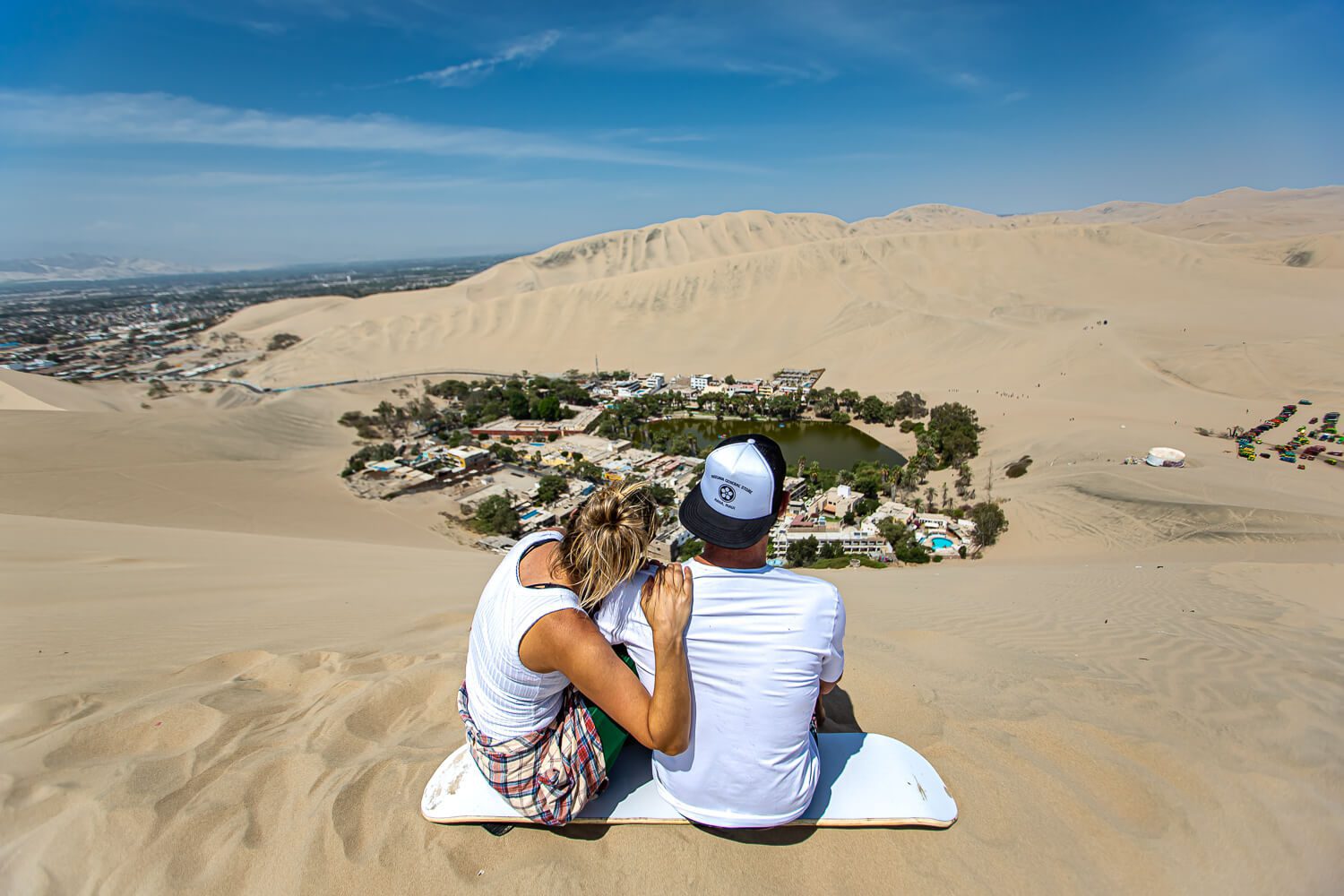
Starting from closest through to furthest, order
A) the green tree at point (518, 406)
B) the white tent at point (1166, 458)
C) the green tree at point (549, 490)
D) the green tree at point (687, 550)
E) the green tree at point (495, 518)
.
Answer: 1. the green tree at point (687, 550)
2. the white tent at point (1166, 458)
3. the green tree at point (495, 518)
4. the green tree at point (549, 490)
5. the green tree at point (518, 406)

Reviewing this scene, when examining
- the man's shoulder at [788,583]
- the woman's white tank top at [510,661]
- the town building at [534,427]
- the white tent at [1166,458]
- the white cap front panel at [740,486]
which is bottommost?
the town building at [534,427]

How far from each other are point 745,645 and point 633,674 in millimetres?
318

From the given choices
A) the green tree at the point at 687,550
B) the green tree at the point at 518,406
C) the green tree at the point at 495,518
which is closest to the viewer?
the green tree at the point at 687,550

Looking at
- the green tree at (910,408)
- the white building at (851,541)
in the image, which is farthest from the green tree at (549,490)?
the green tree at (910,408)

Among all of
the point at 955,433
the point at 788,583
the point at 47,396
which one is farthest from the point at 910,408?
the point at 47,396

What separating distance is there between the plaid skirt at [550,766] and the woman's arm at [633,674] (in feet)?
0.90

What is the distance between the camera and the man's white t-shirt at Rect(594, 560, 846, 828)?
5.32 feet

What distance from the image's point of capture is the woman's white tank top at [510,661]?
65.0 inches

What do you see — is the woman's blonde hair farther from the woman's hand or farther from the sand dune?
the sand dune

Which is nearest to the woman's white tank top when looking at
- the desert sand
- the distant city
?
the desert sand

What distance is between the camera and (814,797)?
193 centimetres

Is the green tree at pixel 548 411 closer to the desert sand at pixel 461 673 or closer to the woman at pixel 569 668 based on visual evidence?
Answer: the desert sand at pixel 461 673

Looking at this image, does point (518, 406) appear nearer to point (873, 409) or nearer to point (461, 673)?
point (873, 409)

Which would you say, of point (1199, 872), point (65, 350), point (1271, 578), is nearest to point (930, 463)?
point (1271, 578)
